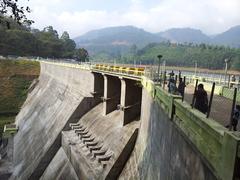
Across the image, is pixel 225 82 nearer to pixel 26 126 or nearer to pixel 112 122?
pixel 112 122

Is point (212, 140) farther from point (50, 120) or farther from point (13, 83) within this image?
point (13, 83)

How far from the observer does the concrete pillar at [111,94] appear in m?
31.9

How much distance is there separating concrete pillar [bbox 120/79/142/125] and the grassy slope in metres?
38.7

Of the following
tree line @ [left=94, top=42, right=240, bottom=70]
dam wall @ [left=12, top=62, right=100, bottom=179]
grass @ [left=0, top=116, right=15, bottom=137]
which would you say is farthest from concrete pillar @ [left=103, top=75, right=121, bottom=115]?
grass @ [left=0, top=116, right=15, bottom=137]

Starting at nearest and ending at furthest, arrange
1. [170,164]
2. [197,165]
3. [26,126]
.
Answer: [197,165]
[170,164]
[26,126]

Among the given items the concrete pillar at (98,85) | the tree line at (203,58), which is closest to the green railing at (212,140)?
the tree line at (203,58)

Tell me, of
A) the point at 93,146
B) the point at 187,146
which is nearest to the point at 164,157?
the point at 187,146

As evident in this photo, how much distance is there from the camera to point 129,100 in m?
27.2

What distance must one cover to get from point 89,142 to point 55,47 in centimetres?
9214

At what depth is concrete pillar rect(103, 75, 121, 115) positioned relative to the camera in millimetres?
31875

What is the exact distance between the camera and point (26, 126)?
47.6 m

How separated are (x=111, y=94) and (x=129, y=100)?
19.4 ft

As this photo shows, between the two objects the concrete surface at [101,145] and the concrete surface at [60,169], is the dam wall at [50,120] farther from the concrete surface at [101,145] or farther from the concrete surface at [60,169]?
the concrete surface at [101,145]

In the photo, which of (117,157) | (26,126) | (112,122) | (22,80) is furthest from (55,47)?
(117,157)
